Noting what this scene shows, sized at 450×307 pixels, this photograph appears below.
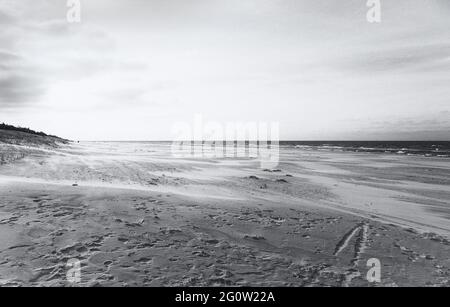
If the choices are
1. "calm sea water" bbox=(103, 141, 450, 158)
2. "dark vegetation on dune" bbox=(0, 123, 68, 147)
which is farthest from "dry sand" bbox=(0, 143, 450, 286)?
"calm sea water" bbox=(103, 141, 450, 158)

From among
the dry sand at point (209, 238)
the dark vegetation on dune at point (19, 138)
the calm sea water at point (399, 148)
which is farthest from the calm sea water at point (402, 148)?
the dark vegetation on dune at point (19, 138)

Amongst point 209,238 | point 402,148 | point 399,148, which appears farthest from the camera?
point 399,148

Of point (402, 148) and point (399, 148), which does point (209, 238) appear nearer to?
point (402, 148)

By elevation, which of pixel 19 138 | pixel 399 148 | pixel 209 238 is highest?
pixel 19 138

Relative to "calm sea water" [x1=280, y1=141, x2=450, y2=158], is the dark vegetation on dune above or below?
above

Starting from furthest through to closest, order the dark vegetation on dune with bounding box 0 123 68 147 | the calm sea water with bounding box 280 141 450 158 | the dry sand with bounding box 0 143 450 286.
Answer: the calm sea water with bounding box 280 141 450 158, the dark vegetation on dune with bounding box 0 123 68 147, the dry sand with bounding box 0 143 450 286

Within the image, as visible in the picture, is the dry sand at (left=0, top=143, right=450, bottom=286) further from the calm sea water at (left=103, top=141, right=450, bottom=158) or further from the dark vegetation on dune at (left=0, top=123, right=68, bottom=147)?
the calm sea water at (left=103, top=141, right=450, bottom=158)

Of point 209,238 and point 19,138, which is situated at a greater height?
point 19,138

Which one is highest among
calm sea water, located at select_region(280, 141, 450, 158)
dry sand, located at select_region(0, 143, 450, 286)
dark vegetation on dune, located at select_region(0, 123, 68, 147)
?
dark vegetation on dune, located at select_region(0, 123, 68, 147)

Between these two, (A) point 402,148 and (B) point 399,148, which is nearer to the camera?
(A) point 402,148

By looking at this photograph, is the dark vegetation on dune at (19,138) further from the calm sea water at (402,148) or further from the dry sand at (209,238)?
the calm sea water at (402,148)

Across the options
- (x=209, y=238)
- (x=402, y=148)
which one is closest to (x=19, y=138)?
(x=209, y=238)

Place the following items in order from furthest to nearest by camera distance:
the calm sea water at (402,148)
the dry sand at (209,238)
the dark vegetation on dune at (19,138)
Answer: the calm sea water at (402,148) → the dark vegetation on dune at (19,138) → the dry sand at (209,238)
